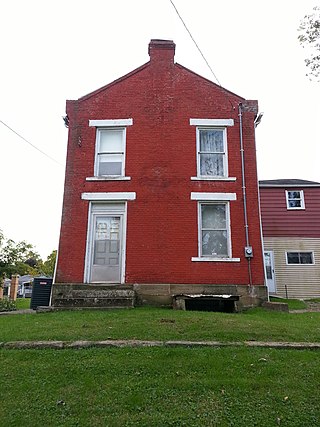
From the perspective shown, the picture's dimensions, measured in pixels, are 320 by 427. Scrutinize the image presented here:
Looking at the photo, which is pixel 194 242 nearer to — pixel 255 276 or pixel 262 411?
pixel 255 276

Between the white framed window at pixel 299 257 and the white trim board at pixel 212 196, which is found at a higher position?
the white trim board at pixel 212 196

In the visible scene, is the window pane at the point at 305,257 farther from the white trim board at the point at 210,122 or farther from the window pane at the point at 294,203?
the white trim board at the point at 210,122

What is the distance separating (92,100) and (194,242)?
20.0 feet

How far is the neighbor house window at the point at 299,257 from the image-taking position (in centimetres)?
1692

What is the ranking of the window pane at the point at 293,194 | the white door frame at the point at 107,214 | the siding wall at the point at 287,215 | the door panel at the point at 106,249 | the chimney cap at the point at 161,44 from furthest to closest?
1. the window pane at the point at 293,194
2. the siding wall at the point at 287,215
3. the chimney cap at the point at 161,44
4. the door panel at the point at 106,249
5. the white door frame at the point at 107,214

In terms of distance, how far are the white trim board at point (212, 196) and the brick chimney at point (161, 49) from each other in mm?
5334

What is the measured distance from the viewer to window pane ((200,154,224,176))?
1173 cm

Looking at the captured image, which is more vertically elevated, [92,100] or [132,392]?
[92,100]

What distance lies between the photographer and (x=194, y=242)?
35.6ft

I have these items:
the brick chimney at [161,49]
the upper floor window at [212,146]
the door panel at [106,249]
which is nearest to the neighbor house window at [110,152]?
the door panel at [106,249]

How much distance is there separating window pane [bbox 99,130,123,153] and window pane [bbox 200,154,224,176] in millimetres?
2832

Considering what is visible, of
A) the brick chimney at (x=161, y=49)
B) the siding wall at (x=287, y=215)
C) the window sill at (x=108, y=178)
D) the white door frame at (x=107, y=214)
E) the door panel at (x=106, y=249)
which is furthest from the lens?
the siding wall at (x=287, y=215)

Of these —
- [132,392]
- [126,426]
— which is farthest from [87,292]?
[126,426]

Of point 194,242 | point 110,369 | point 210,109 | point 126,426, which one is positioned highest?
point 210,109
